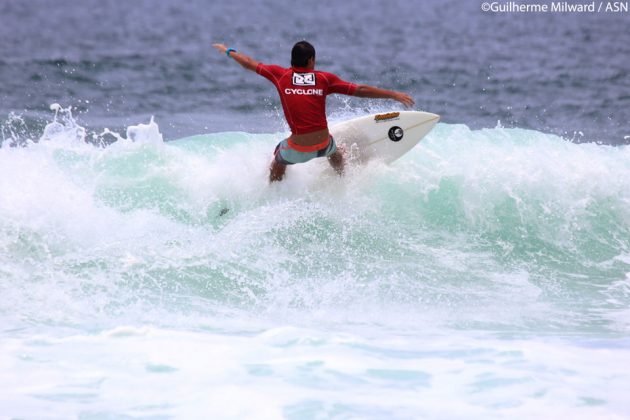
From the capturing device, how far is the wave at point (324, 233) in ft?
21.9

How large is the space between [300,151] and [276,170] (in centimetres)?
61

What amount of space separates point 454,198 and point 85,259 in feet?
12.9

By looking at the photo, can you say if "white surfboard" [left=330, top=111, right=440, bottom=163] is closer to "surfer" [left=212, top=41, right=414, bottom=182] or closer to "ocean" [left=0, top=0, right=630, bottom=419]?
"ocean" [left=0, top=0, right=630, bottom=419]

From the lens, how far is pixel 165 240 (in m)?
7.70

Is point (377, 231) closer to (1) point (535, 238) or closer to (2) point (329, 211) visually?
(2) point (329, 211)

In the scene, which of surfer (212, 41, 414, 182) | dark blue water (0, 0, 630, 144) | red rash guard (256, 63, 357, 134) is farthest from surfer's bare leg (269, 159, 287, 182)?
dark blue water (0, 0, 630, 144)

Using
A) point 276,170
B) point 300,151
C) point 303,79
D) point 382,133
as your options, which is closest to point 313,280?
point 300,151

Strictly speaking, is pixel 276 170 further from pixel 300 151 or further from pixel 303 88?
pixel 303 88

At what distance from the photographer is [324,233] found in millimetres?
8156

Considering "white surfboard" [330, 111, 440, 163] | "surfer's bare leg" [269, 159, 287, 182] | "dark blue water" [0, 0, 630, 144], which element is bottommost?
"surfer's bare leg" [269, 159, 287, 182]

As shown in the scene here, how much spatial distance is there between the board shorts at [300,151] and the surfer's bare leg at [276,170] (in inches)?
7.2

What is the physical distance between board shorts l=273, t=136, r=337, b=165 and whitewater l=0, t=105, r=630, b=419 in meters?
0.47

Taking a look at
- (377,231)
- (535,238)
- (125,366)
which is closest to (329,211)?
(377,231)

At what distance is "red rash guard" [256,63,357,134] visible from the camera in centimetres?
750
